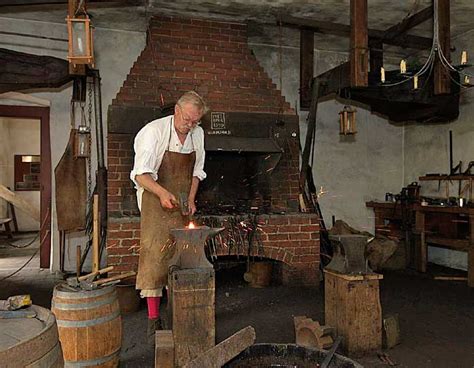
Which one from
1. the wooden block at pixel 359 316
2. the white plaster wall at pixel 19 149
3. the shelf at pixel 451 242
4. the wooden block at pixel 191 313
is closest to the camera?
the wooden block at pixel 191 313

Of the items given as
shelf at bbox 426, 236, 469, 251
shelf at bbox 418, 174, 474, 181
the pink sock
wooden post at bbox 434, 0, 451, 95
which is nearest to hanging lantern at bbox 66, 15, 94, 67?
the pink sock

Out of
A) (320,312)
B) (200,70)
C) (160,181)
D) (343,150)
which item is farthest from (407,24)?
(160,181)

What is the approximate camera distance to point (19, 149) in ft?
37.1

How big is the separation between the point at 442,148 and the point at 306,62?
234 centimetres

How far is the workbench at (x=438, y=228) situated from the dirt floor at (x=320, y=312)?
14.0 inches

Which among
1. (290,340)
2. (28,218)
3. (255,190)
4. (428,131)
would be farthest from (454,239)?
(28,218)

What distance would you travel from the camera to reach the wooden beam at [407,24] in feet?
16.6

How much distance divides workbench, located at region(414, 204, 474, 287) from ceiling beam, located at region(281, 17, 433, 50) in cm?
210

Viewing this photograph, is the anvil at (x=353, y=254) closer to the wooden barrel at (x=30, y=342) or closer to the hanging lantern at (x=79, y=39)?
the wooden barrel at (x=30, y=342)

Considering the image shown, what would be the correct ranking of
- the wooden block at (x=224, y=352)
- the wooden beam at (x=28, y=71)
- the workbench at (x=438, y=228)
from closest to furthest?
1. the wooden block at (x=224, y=352)
2. the wooden beam at (x=28, y=71)
3. the workbench at (x=438, y=228)

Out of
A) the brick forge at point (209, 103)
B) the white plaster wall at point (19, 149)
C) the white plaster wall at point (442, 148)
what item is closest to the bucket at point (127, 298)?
the brick forge at point (209, 103)

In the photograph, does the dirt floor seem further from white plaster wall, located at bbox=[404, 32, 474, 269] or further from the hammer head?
the hammer head

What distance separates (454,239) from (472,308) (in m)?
1.46

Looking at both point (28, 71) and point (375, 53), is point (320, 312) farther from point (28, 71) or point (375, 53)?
point (28, 71)
